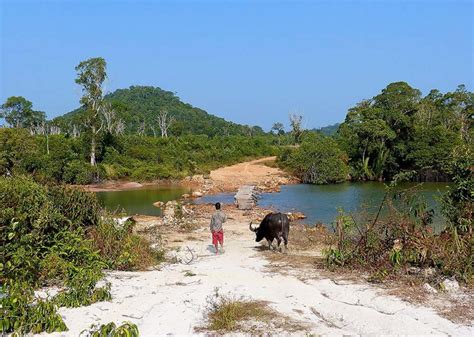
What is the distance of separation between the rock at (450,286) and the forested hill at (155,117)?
139ft

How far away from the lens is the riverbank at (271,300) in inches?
257

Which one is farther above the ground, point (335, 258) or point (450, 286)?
point (335, 258)

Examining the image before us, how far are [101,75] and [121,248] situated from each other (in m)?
37.5

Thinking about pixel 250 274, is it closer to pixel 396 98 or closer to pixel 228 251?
pixel 228 251

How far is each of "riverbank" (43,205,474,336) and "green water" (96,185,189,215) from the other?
16.0 meters

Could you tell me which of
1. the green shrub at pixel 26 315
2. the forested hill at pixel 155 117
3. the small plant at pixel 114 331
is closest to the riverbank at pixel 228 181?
the forested hill at pixel 155 117

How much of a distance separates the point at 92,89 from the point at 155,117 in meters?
56.7

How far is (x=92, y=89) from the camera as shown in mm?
44531

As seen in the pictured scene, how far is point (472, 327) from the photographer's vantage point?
6289 mm

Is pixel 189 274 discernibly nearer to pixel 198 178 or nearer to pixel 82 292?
pixel 82 292

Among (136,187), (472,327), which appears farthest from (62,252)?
(136,187)

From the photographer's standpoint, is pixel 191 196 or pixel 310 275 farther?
pixel 191 196

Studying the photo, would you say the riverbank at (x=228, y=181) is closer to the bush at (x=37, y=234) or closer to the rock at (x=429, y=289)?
the bush at (x=37, y=234)

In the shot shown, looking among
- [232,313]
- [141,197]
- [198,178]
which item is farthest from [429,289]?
[198,178]
